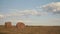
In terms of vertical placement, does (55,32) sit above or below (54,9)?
below

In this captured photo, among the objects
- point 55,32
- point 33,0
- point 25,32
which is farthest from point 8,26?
point 55,32

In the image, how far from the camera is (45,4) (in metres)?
3.08

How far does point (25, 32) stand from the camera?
2982mm

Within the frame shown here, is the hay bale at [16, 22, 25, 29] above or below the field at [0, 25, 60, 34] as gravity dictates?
above

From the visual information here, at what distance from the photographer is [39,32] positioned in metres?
2.98

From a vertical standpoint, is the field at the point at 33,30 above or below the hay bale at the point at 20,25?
below

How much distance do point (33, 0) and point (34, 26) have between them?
561mm

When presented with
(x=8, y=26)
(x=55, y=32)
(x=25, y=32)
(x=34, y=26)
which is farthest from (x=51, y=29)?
(x=8, y=26)

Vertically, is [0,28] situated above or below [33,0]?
below

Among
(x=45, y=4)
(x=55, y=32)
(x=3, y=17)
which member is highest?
(x=45, y=4)

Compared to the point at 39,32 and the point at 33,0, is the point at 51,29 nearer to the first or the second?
the point at 39,32

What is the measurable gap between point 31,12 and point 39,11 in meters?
0.17

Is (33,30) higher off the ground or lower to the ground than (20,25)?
lower

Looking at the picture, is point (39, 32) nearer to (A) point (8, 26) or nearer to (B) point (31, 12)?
(B) point (31, 12)
